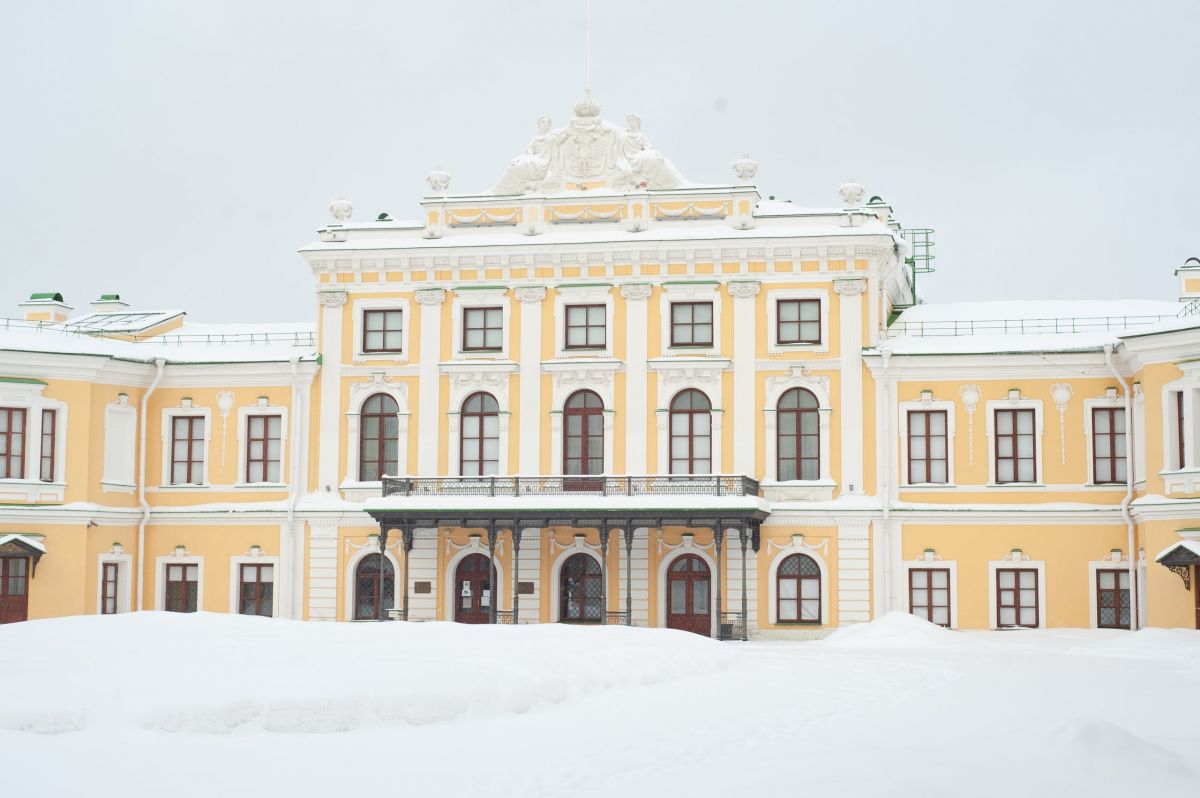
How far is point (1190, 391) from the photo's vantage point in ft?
107

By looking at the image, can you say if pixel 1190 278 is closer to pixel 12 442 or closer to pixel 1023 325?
pixel 1023 325

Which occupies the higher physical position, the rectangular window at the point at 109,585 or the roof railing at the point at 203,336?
the roof railing at the point at 203,336

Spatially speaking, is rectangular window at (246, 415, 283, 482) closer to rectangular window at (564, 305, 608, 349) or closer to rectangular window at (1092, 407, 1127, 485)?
rectangular window at (564, 305, 608, 349)

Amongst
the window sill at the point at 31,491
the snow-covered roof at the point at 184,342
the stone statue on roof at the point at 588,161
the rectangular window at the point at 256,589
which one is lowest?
the rectangular window at the point at 256,589

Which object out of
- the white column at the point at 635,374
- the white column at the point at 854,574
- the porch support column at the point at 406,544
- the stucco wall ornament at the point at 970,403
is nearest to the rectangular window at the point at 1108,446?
the stucco wall ornament at the point at 970,403

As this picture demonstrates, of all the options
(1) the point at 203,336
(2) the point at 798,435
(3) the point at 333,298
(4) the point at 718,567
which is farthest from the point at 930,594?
(1) the point at 203,336

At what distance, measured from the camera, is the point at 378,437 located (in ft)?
130

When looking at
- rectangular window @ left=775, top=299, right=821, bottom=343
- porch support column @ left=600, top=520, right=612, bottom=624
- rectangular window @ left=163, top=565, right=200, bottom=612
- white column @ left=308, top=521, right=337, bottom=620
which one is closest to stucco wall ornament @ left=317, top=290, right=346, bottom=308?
white column @ left=308, top=521, right=337, bottom=620

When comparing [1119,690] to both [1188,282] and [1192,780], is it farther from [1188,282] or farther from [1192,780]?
[1188,282]

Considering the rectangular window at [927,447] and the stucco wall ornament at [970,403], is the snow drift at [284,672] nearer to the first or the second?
the rectangular window at [927,447]

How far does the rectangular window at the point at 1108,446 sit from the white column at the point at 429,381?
51.2 ft

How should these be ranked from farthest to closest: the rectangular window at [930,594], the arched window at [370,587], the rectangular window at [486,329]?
the rectangular window at [486,329] < the arched window at [370,587] < the rectangular window at [930,594]

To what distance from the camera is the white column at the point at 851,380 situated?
37281 millimetres

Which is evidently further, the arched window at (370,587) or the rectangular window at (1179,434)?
the arched window at (370,587)
